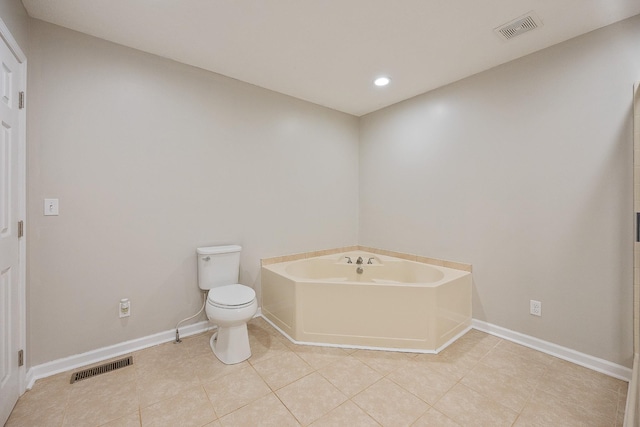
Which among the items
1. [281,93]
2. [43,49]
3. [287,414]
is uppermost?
[281,93]

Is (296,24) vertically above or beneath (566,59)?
above

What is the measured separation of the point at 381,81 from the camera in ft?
8.74

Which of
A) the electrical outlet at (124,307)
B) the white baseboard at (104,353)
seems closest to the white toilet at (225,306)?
the white baseboard at (104,353)

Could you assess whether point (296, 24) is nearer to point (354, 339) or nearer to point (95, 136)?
point (95, 136)

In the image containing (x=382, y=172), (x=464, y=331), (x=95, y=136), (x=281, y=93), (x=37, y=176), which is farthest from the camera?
(x=382, y=172)

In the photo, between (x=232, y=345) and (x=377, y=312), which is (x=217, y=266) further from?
(x=377, y=312)

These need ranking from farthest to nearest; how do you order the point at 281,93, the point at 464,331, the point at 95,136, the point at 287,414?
the point at 281,93 → the point at 464,331 → the point at 95,136 → the point at 287,414

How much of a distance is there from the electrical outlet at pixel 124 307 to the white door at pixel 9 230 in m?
0.53

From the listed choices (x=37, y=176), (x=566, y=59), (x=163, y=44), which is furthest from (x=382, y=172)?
(x=37, y=176)

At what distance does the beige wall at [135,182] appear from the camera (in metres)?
1.85

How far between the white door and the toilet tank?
1058mm

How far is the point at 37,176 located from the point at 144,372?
147 cm

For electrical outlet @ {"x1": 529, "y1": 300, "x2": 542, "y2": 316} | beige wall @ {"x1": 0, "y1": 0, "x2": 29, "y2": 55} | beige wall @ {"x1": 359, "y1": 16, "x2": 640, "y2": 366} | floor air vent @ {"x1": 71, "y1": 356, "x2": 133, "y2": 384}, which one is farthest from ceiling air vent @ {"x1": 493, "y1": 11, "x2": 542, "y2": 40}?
floor air vent @ {"x1": 71, "y1": 356, "x2": 133, "y2": 384}

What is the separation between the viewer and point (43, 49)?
1.82 metres
